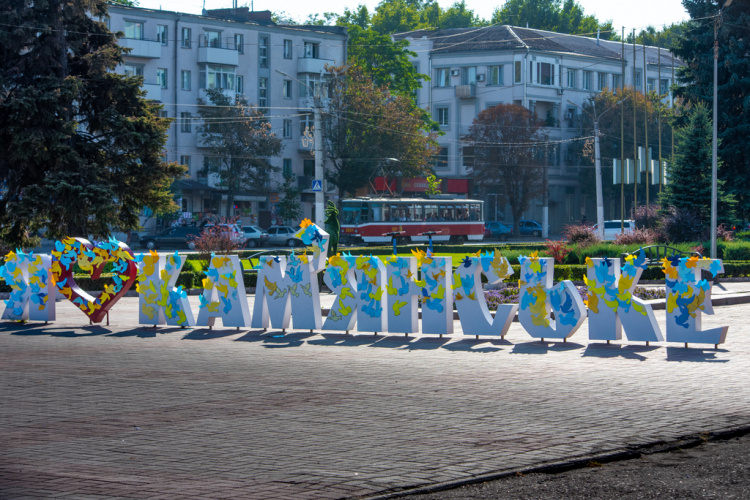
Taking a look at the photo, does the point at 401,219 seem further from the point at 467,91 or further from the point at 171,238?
the point at 467,91

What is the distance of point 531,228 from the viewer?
66.7m

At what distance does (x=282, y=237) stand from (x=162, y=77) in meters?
15.8

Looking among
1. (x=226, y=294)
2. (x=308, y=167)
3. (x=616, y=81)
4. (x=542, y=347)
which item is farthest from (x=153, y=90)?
(x=542, y=347)

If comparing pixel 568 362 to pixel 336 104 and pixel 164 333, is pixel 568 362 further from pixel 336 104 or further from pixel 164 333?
pixel 336 104

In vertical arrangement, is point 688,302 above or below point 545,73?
below

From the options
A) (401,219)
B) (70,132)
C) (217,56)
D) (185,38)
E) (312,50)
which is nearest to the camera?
(70,132)

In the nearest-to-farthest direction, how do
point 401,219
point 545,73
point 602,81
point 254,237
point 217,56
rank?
1. point 254,237
2. point 401,219
3. point 217,56
4. point 545,73
5. point 602,81

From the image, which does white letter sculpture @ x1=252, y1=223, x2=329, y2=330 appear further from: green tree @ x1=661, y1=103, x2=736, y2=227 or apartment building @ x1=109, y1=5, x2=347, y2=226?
apartment building @ x1=109, y1=5, x2=347, y2=226

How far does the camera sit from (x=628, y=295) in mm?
13367

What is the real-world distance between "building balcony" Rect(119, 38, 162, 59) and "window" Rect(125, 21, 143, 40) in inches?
35.7

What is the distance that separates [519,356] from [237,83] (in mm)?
54336

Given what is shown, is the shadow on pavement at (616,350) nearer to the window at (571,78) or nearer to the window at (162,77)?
the window at (162,77)

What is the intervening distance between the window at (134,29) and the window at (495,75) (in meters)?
27.8

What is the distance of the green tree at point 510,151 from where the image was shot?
64.6 m
